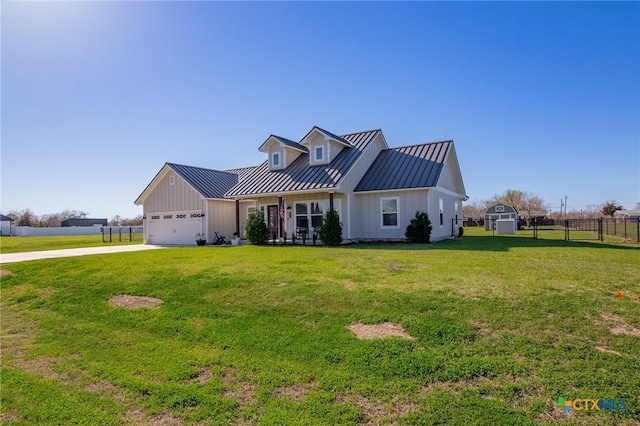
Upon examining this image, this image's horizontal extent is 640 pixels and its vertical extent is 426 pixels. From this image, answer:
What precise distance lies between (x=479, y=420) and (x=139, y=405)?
11.8 ft

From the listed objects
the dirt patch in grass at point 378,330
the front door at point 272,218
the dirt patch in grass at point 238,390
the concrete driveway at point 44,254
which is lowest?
the dirt patch in grass at point 238,390

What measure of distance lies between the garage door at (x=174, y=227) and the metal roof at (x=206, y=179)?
4.95 feet

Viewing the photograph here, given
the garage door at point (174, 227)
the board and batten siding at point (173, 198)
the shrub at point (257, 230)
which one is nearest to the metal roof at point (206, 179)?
the board and batten siding at point (173, 198)

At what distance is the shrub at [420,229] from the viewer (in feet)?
55.4

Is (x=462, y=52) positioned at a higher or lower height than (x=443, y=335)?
higher

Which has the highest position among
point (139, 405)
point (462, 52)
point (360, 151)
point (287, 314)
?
point (462, 52)

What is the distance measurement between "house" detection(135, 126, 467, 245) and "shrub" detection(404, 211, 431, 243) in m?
0.61

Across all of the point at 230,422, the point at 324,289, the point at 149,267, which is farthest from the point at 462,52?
the point at 230,422

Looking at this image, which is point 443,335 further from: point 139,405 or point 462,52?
point 462,52

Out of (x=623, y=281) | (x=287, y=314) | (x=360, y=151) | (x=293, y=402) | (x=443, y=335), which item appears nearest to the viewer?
(x=293, y=402)

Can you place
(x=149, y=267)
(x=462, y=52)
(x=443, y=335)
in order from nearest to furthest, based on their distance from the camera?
1. (x=443, y=335)
2. (x=149, y=267)
3. (x=462, y=52)

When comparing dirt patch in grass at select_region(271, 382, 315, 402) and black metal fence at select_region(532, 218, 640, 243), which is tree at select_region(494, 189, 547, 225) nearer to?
black metal fence at select_region(532, 218, 640, 243)

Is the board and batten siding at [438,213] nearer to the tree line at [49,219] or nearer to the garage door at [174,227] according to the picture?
the garage door at [174,227]

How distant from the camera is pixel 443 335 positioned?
5176mm
